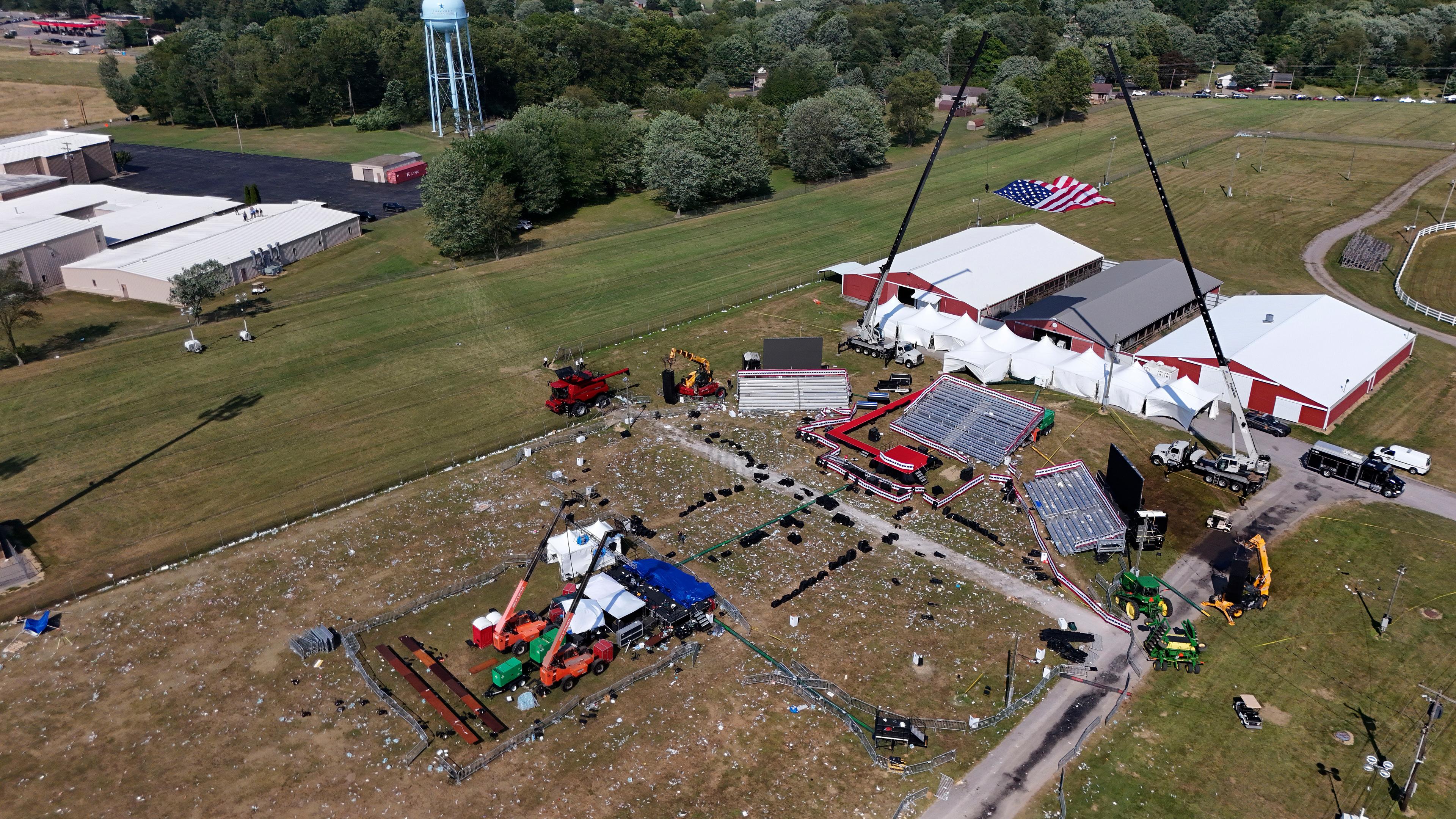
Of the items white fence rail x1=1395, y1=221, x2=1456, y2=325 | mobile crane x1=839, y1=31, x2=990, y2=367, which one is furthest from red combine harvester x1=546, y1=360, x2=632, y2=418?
white fence rail x1=1395, y1=221, x2=1456, y2=325

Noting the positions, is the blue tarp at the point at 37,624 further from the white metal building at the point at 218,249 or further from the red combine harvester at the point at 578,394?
the white metal building at the point at 218,249

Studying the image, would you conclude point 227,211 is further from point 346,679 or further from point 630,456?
point 346,679

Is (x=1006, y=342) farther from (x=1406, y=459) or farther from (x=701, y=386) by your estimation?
(x=1406, y=459)

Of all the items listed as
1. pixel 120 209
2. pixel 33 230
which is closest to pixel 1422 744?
pixel 33 230

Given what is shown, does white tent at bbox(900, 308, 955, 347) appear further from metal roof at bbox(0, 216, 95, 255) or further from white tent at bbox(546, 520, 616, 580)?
metal roof at bbox(0, 216, 95, 255)

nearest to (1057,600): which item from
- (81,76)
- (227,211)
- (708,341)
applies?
(708,341)
